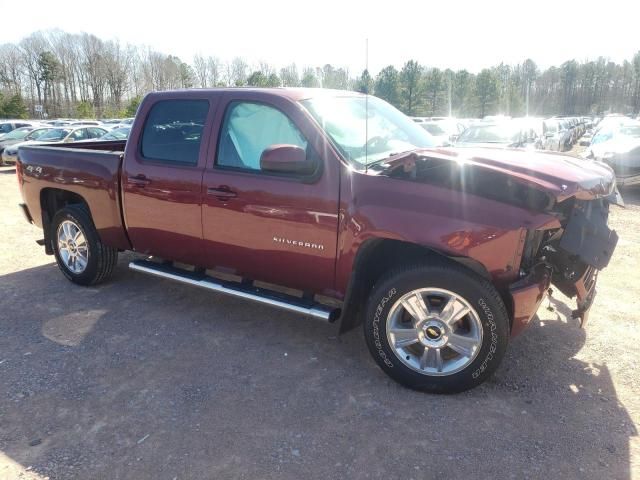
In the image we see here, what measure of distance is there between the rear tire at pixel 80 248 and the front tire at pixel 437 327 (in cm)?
308

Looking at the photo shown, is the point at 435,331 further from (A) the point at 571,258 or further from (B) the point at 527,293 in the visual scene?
(A) the point at 571,258

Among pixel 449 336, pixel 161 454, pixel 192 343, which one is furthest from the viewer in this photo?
pixel 192 343

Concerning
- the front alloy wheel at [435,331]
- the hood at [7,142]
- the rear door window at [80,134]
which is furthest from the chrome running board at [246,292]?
the hood at [7,142]

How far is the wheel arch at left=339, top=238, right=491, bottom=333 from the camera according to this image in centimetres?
341

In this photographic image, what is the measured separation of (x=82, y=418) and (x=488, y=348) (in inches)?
99.5

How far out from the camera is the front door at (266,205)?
3553mm

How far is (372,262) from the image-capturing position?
359 centimetres

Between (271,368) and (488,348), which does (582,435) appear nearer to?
(488,348)

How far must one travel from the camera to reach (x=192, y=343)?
4.12m

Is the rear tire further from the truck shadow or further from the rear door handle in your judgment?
the rear door handle

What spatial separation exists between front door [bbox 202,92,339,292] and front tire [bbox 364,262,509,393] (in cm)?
52

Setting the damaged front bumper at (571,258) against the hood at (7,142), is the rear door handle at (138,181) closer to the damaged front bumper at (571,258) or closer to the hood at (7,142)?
the damaged front bumper at (571,258)

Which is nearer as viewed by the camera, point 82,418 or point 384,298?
point 82,418

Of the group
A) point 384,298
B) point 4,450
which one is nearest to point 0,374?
point 4,450
